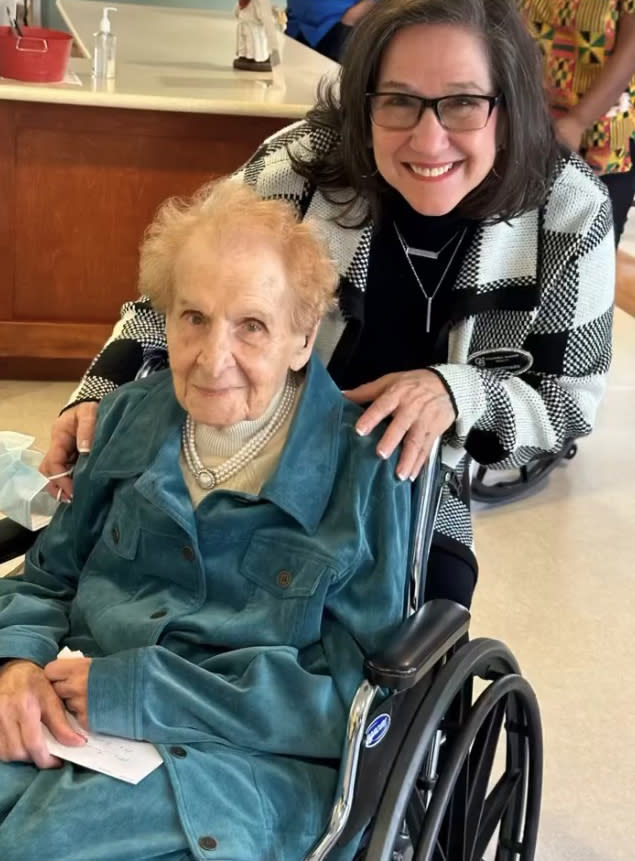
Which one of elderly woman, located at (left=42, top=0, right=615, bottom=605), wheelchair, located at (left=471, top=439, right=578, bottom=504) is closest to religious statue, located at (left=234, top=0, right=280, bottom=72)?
wheelchair, located at (left=471, top=439, right=578, bottom=504)

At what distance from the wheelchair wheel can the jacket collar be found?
0.28m

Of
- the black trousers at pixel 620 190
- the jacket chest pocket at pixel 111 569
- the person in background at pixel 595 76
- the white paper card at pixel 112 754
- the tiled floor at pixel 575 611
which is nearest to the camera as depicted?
the white paper card at pixel 112 754

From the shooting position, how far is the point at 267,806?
4.10 feet

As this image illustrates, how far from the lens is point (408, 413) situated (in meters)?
1.47

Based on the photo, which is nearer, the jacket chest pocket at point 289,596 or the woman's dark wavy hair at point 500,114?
the jacket chest pocket at point 289,596

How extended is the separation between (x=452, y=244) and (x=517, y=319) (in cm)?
15

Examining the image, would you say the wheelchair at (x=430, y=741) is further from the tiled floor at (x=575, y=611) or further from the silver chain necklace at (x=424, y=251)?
the tiled floor at (x=575, y=611)

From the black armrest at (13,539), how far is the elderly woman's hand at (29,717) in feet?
0.79

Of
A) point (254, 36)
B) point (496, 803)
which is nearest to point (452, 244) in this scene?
point (496, 803)

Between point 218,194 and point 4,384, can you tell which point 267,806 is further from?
point 4,384

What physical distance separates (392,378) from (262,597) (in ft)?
1.22

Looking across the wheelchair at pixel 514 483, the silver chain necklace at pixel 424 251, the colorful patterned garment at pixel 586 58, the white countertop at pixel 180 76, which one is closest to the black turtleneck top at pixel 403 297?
the silver chain necklace at pixel 424 251

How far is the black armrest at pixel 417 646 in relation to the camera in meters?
1.25

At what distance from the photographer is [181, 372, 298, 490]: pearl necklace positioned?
1445mm
